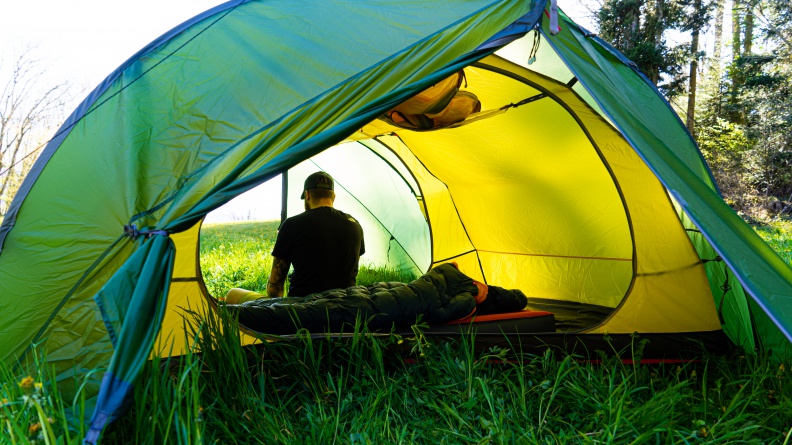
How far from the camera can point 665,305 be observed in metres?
2.89

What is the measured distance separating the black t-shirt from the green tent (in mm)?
852

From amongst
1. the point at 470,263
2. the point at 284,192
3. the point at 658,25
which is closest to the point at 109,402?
the point at 470,263

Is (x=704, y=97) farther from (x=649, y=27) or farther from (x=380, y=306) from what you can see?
(x=380, y=306)

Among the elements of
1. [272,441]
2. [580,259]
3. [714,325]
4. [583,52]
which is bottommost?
[272,441]

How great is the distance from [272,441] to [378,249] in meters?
3.41

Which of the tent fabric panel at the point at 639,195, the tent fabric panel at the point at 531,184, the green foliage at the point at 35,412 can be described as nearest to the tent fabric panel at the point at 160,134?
the green foliage at the point at 35,412

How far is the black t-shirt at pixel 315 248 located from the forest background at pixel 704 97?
30.8 ft

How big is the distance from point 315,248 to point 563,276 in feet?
5.66

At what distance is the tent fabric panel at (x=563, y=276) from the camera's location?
12.0 ft

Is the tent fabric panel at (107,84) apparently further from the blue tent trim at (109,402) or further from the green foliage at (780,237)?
the green foliage at (780,237)

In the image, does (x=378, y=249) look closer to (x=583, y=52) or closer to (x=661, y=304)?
(x=661, y=304)

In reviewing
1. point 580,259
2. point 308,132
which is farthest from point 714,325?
point 308,132

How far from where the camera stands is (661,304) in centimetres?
289

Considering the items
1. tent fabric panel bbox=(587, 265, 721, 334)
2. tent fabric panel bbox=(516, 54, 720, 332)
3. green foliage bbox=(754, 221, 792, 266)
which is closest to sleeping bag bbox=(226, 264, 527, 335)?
tent fabric panel bbox=(587, 265, 721, 334)
